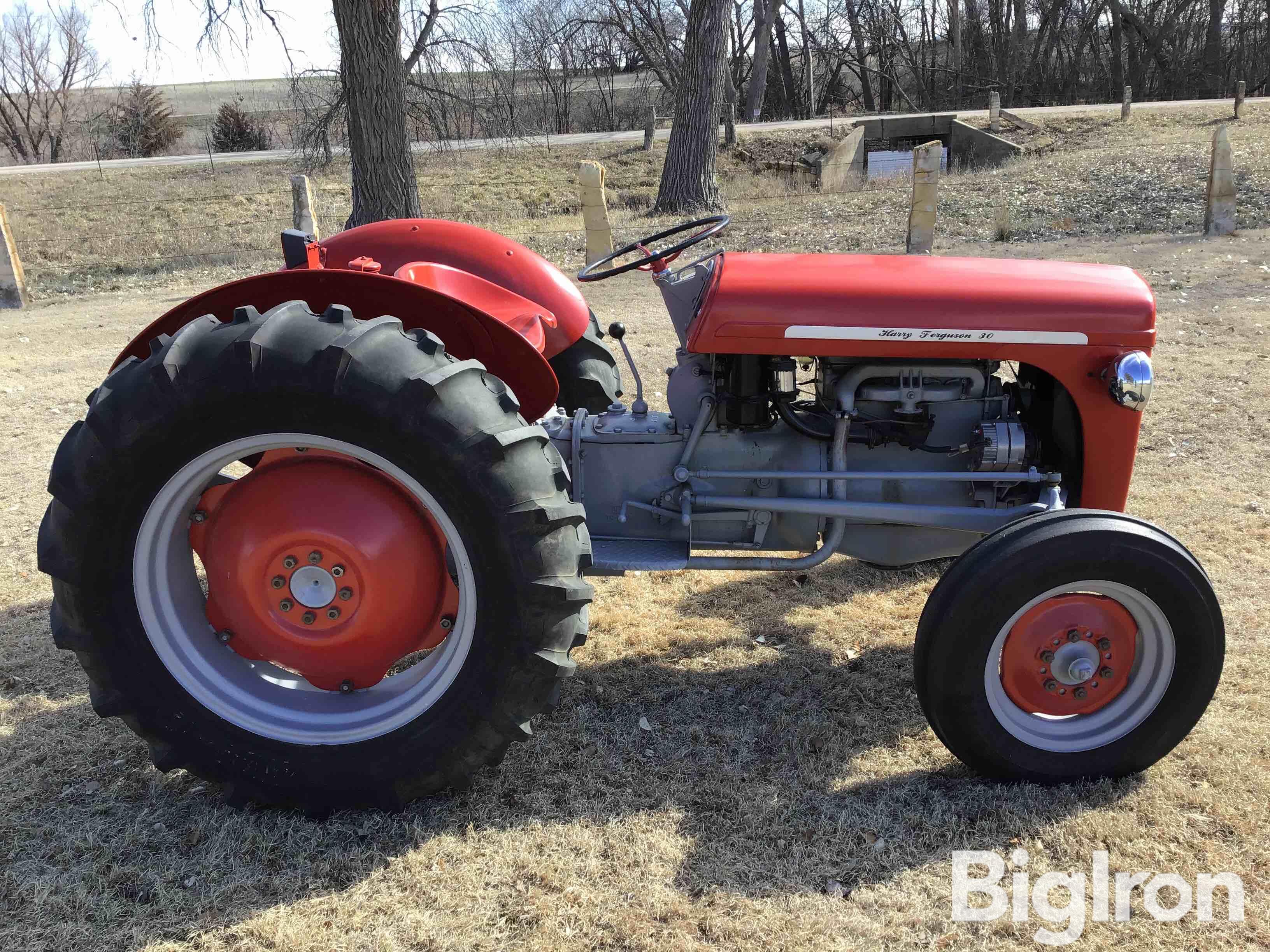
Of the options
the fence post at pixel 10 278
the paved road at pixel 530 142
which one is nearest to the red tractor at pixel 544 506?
the fence post at pixel 10 278

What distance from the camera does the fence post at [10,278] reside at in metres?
10.1

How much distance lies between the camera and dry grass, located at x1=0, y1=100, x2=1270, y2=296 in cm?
1123

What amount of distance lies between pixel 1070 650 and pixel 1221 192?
9.44m

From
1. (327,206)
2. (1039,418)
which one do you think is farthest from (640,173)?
(1039,418)

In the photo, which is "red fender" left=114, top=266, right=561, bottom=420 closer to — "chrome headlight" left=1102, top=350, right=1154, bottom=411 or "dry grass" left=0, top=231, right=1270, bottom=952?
"dry grass" left=0, top=231, right=1270, bottom=952

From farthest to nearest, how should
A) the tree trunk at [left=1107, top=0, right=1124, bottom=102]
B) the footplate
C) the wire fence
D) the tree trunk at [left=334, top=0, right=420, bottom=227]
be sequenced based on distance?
the tree trunk at [left=1107, top=0, right=1124, bottom=102], the wire fence, the tree trunk at [left=334, top=0, right=420, bottom=227], the footplate

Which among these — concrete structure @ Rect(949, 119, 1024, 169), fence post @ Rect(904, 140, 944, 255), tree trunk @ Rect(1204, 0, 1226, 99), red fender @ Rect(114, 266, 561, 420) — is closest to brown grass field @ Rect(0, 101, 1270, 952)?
red fender @ Rect(114, 266, 561, 420)

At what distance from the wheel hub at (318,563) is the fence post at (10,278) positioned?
9698 mm

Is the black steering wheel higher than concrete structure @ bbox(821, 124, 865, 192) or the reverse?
the reverse

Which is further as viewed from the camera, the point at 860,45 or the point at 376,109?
the point at 860,45

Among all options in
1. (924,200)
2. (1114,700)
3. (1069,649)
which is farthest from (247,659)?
(924,200)

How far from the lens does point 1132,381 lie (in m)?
2.42

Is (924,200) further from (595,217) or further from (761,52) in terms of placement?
(761,52)

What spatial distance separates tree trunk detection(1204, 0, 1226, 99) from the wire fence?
13151 millimetres
